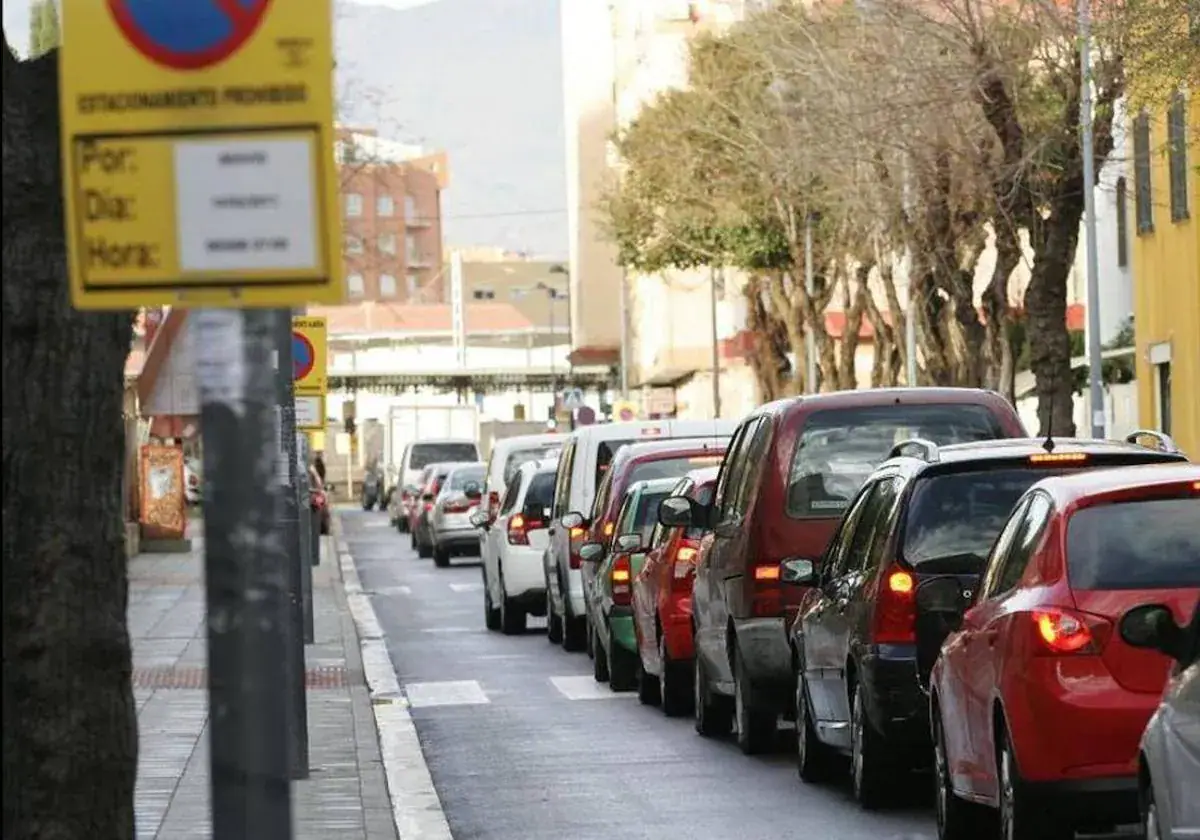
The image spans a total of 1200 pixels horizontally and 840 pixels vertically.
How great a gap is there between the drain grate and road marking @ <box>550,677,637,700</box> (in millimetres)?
1615

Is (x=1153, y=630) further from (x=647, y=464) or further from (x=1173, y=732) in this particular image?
(x=647, y=464)

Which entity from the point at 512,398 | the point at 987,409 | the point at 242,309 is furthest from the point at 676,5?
the point at 242,309

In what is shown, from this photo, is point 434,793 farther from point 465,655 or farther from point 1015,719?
point 465,655

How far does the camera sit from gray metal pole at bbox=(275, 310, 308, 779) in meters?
15.5

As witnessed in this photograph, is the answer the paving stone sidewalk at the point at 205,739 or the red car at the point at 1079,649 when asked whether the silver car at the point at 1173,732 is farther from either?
the paving stone sidewalk at the point at 205,739

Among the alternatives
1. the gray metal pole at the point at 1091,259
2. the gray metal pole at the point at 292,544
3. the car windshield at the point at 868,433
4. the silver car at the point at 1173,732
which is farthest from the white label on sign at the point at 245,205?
the gray metal pole at the point at 1091,259

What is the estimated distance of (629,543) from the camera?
875 inches

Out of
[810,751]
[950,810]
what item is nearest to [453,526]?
[810,751]

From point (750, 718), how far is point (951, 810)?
14.9 feet

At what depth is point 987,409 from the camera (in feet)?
54.7

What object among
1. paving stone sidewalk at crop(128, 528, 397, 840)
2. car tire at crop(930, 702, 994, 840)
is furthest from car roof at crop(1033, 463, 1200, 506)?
paving stone sidewalk at crop(128, 528, 397, 840)

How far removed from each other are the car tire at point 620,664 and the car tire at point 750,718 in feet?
17.6

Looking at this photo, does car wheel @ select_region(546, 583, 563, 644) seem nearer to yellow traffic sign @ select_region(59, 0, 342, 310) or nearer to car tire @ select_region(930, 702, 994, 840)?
car tire @ select_region(930, 702, 994, 840)

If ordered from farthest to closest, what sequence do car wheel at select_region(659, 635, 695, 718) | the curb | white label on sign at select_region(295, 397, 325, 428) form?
white label on sign at select_region(295, 397, 325, 428) → car wheel at select_region(659, 635, 695, 718) → the curb
